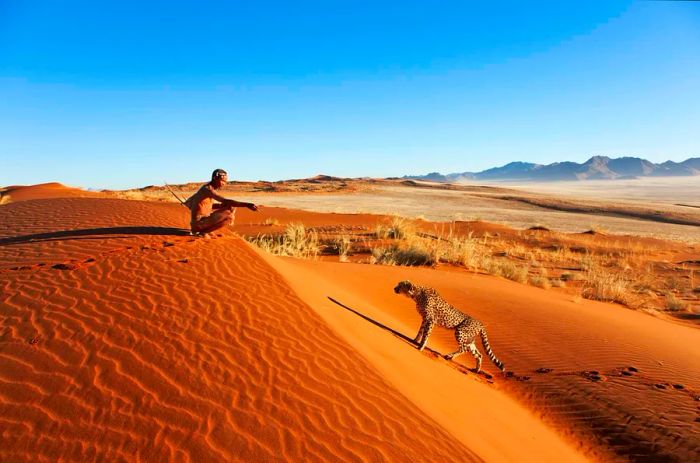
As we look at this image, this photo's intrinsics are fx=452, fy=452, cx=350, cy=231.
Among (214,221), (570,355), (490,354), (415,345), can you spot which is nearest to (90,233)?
(214,221)

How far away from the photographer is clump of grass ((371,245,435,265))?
1427 centimetres

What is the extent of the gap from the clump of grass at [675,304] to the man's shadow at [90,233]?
11.6 metres

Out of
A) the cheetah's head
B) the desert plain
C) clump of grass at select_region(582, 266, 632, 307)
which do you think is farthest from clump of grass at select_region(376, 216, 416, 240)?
the cheetah's head

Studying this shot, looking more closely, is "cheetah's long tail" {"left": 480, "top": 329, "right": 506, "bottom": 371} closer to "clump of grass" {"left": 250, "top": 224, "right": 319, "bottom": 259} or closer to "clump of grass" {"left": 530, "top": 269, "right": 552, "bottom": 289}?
"clump of grass" {"left": 530, "top": 269, "right": 552, "bottom": 289}

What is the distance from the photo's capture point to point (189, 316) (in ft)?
16.3

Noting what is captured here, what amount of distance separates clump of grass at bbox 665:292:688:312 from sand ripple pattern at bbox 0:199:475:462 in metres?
10.3

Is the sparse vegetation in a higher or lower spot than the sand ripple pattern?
lower

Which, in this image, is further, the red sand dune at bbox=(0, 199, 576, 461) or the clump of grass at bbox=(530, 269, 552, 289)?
the clump of grass at bbox=(530, 269, 552, 289)

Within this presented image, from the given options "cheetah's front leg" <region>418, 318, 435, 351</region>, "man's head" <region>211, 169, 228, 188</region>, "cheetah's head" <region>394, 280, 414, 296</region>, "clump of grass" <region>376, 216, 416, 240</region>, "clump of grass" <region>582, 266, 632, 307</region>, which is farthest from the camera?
"clump of grass" <region>376, 216, 416, 240</region>

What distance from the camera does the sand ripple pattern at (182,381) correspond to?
3371mm

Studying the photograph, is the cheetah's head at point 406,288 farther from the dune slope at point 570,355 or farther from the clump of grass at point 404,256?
the clump of grass at point 404,256

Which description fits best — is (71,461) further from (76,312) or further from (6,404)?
(76,312)

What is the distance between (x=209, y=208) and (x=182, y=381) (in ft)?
13.9

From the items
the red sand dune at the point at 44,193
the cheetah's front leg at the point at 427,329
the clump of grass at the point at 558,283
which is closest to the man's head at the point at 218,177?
the cheetah's front leg at the point at 427,329
